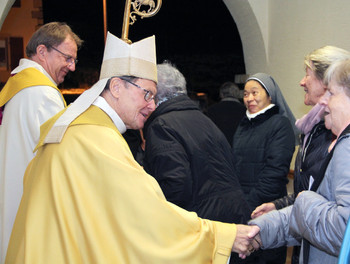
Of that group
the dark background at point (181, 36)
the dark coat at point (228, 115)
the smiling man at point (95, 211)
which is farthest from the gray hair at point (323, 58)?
the dark background at point (181, 36)

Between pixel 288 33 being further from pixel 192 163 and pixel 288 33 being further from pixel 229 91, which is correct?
pixel 192 163

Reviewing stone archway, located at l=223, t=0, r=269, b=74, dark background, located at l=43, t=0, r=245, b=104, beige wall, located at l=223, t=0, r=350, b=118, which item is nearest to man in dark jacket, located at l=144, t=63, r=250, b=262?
beige wall, located at l=223, t=0, r=350, b=118

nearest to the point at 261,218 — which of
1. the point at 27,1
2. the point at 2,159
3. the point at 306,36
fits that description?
the point at 2,159

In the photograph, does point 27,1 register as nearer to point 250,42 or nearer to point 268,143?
point 250,42

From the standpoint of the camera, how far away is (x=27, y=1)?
7.13 meters

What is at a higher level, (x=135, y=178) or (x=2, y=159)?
(x=135, y=178)

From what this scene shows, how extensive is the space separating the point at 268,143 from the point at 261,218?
1.09 metres

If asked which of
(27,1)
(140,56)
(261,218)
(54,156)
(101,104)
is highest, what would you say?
(27,1)

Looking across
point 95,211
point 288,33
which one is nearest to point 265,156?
point 95,211

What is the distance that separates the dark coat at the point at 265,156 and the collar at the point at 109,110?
147 centimetres

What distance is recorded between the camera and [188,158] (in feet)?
7.68

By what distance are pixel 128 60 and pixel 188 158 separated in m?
0.68

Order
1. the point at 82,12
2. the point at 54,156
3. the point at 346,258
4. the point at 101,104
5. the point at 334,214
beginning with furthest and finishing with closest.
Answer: the point at 82,12
the point at 101,104
the point at 54,156
the point at 334,214
the point at 346,258

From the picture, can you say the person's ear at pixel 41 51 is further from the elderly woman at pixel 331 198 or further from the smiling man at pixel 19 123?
the elderly woman at pixel 331 198
